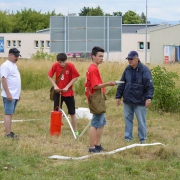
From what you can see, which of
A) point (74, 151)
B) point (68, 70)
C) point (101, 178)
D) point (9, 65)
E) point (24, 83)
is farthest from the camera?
point (24, 83)

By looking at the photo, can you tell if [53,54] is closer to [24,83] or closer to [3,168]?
[24,83]

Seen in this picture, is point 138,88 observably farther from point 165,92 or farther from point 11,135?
point 165,92

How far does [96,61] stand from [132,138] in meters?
2.04

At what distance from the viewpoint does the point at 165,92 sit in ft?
40.9

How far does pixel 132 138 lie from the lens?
30.0ft

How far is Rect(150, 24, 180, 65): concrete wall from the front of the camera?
168 feet

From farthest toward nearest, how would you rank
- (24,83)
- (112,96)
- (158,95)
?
(24,83) < (112,96) < (158,95)

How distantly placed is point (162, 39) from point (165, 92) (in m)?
39.8

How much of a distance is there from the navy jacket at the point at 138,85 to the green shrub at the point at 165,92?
3.84 metres

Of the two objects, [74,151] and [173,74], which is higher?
[173,74]

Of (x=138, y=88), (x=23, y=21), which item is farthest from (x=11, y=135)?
(x=23, y=21)

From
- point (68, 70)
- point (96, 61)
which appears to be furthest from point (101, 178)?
point (68, 70)

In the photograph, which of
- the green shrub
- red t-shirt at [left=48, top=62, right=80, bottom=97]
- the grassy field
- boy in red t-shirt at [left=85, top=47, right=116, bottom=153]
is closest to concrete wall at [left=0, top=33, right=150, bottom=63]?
the green shrub

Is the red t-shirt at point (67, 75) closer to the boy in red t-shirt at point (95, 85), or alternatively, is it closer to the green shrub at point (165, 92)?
the boy in red t-shirt at point (95, 85)
